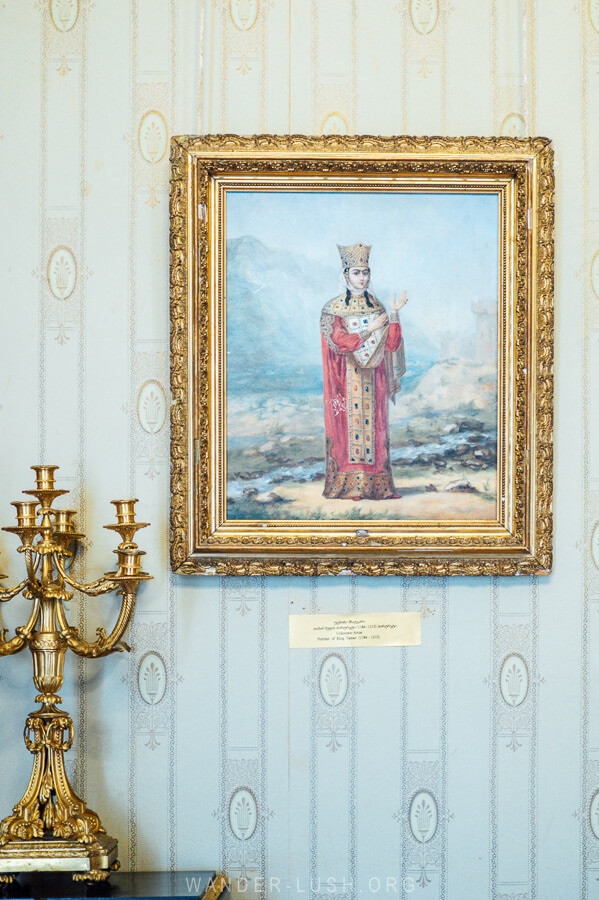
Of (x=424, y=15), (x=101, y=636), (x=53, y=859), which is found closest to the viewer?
(x=53, y=859)

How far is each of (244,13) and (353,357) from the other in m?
0.77

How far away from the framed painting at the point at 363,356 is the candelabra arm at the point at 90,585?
0.53 feet

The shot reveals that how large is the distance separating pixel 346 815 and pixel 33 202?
145cm

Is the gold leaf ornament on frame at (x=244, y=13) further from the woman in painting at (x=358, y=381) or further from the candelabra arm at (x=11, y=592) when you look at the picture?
the candelabra arm at (x=11, y=592)

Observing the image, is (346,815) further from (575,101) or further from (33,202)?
(575,101)

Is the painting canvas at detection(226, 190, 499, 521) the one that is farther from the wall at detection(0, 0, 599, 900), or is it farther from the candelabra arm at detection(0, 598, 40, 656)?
the candelabra arm at detection(0, 598, 40, 656)

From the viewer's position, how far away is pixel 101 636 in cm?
174

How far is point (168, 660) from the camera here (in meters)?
1.81

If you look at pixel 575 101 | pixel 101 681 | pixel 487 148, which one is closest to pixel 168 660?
pixel 101 681

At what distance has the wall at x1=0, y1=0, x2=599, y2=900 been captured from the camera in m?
1.81

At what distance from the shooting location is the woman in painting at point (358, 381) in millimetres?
1812

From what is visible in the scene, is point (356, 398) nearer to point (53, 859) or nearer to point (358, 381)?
point (358, 381)
